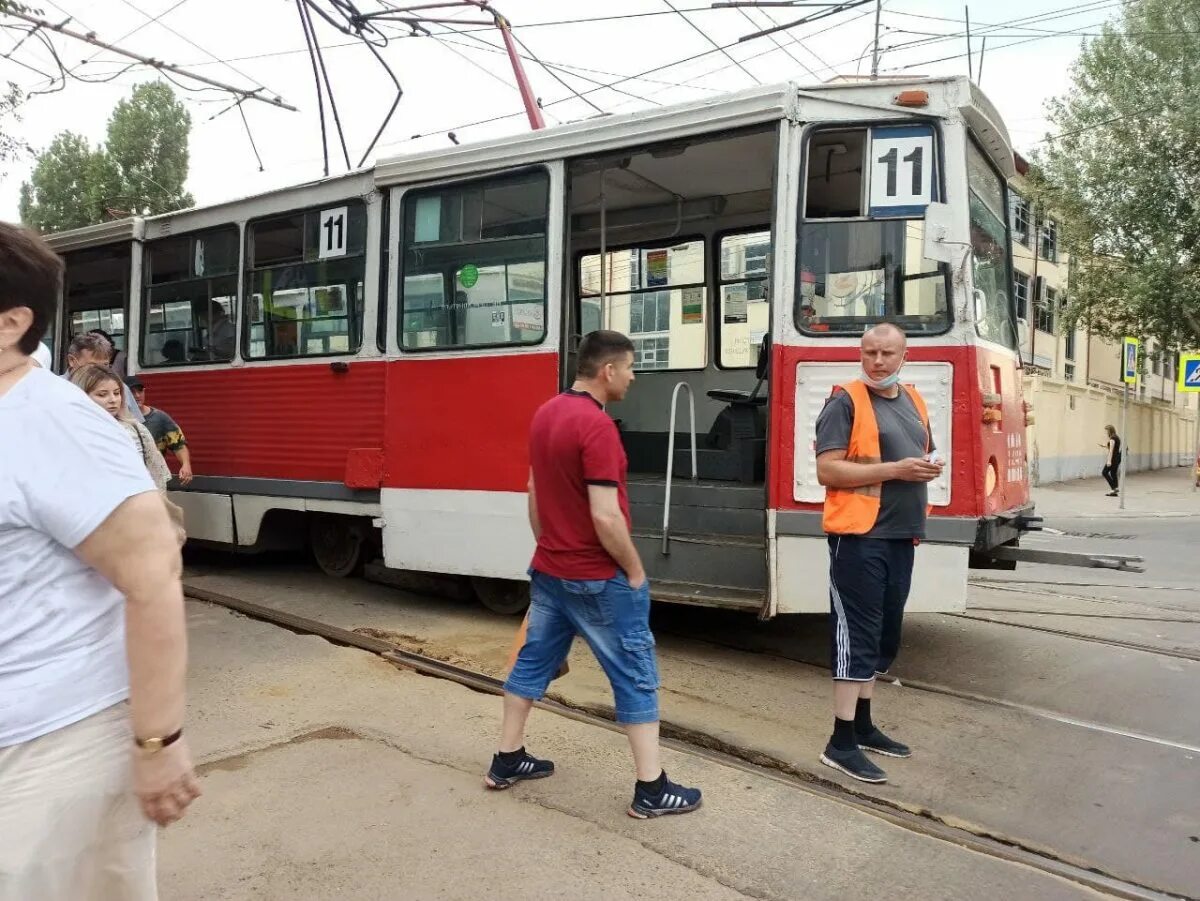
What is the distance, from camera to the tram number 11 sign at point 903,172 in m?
4.98

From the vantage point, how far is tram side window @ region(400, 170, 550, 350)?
6000mm

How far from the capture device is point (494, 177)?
6145 millimetres

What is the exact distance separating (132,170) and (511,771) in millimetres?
38638

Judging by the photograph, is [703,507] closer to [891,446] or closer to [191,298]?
[891,446]

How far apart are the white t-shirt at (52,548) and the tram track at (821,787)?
9.13 ft

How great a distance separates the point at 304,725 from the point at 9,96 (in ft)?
27.3

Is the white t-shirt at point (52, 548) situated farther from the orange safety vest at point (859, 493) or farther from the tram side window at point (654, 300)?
the tram side window at point (654, 300)

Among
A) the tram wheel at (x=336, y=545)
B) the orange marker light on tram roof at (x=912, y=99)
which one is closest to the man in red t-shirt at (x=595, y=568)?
the orange marker light on tram roof at (x=912, y=99)

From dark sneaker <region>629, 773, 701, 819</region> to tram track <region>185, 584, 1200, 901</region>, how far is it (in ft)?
1.62

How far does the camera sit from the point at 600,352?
11.7 feet

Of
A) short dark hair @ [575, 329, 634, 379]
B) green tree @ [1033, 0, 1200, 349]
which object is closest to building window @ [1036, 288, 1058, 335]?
green tree @ [1033, 0, 1200, 349]

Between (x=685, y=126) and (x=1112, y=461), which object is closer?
(x=685, y=126)

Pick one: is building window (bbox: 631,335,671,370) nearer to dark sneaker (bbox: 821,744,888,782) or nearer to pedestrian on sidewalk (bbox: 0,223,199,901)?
dark sneaker (bbox: 821,744,888,782)

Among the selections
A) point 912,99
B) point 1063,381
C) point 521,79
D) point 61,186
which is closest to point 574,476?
point 912,99
